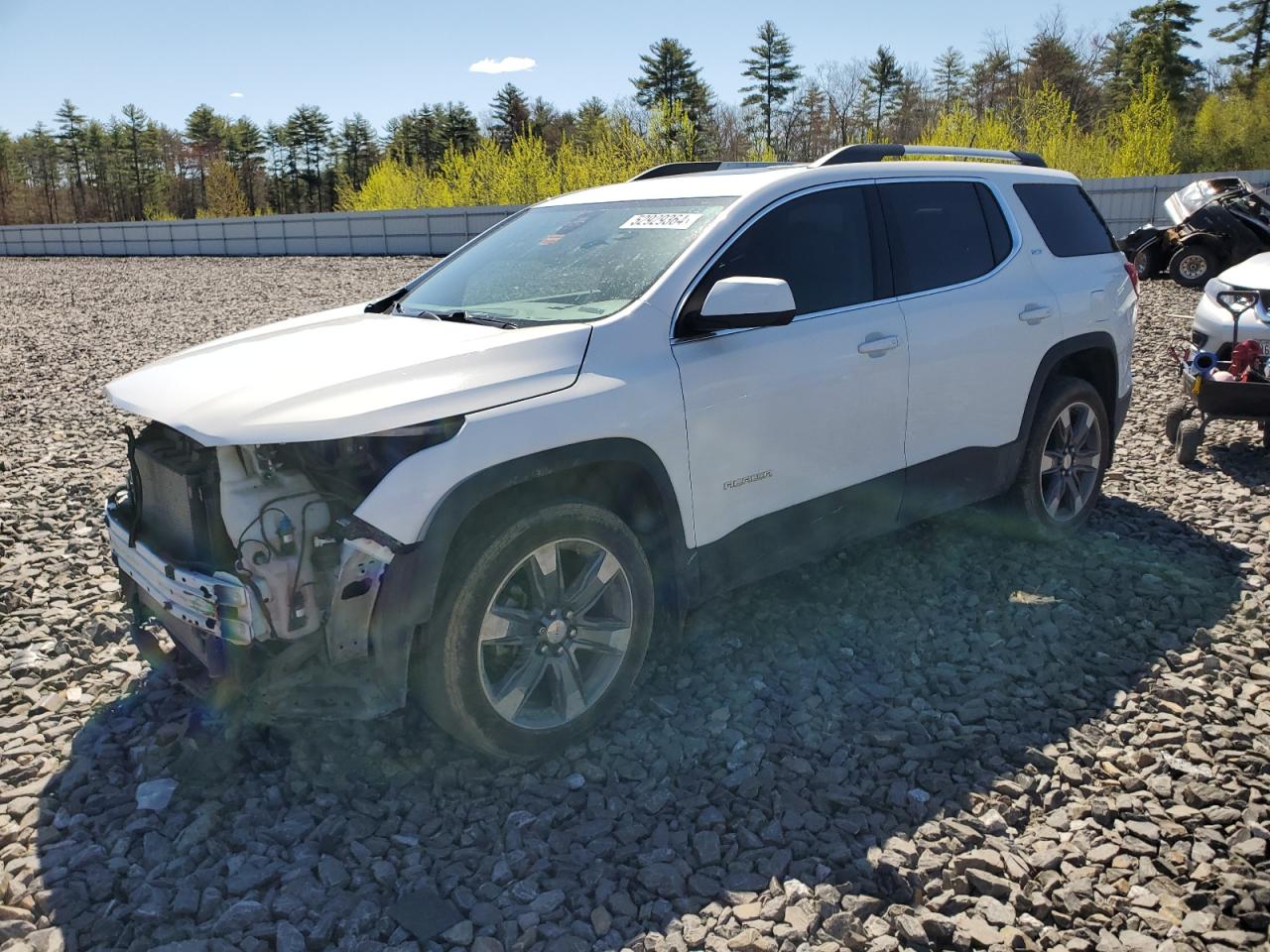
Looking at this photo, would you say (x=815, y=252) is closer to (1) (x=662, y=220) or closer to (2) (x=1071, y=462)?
(1) (x=662, y=220)

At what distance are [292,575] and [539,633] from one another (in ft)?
2.65

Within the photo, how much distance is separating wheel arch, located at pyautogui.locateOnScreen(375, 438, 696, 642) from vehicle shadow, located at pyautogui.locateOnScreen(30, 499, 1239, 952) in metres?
0.65

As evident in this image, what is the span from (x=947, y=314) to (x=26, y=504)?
18.2 feet

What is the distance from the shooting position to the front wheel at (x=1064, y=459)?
501cm

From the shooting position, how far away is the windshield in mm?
3719

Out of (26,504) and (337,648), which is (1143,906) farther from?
(26,504)

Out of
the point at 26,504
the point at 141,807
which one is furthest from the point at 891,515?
the point at 26,504

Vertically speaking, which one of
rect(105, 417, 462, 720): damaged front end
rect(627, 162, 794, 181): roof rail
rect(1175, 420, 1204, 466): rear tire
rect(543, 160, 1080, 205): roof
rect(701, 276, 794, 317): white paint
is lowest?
rect(1175, 420, 1204, 466): rear tire

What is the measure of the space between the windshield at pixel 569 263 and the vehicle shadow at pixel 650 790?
152 cm

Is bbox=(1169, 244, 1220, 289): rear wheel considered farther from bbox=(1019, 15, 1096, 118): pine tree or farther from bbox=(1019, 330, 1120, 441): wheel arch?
bbox=(1019, 15, 1096, 118): pine tree

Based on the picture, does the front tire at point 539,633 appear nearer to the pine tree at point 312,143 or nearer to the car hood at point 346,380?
the car hood at point 346,380

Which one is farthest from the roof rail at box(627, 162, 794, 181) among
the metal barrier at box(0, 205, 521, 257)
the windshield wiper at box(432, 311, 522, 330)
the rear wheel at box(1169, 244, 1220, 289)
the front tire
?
the metal barrier at box(0, 205, 521, 257)

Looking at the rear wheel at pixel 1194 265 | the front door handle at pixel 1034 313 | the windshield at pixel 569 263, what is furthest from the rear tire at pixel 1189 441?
the rear wheel at pixel 1194 265

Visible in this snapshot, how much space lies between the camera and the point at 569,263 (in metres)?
4.04
